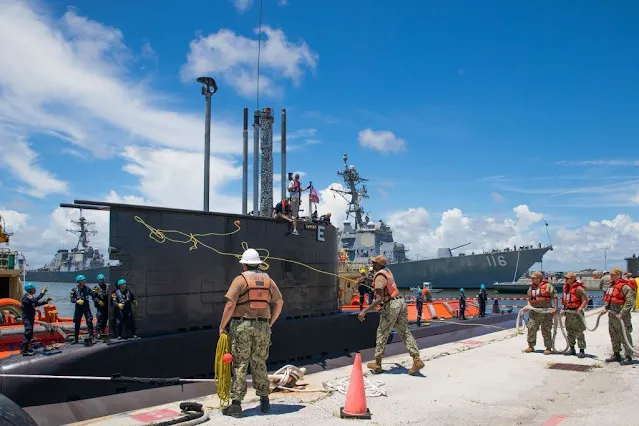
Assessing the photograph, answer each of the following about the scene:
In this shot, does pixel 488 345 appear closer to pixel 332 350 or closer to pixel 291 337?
pixel 332 350

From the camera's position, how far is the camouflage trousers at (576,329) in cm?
1022

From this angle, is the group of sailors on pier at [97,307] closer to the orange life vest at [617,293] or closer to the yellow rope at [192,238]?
the yellow rope at [192,238]

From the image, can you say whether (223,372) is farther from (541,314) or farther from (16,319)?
(16,319)

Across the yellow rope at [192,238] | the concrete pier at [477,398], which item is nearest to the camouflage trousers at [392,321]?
the concrete pier at [477,398]

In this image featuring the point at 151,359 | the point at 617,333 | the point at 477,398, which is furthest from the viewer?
the point at 617,333

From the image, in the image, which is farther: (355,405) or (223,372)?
(223,372)

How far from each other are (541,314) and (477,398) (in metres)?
4.64

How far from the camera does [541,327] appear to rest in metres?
10.6

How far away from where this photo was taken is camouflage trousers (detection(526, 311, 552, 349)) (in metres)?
10.6

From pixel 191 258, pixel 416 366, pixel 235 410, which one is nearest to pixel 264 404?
pixel 235 410

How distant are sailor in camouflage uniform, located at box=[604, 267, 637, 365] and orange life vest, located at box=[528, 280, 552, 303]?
1.11m

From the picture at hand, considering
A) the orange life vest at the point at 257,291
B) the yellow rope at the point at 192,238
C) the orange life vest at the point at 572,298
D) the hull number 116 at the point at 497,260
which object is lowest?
the orange life vest at the point at 572,298

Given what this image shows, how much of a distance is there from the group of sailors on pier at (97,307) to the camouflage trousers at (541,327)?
7562 millimetres

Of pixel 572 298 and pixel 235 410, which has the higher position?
pixel 572 298
